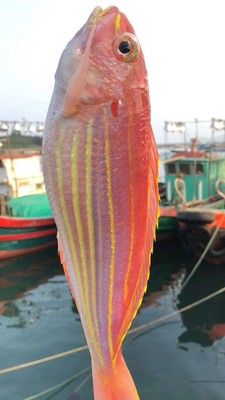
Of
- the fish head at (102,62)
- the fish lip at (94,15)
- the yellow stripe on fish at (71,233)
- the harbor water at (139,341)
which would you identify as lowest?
the harbor water at (139,341)

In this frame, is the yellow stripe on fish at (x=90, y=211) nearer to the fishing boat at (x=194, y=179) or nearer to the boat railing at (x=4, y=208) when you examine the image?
the fishing boat at (x=194, y=179)

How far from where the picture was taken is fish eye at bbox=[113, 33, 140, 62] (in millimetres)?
1368

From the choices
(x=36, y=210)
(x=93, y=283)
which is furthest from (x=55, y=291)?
(x=93, y=283)

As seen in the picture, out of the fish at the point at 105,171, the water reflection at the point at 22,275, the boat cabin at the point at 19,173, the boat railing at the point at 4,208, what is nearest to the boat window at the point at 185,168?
the water reflection at the point at 22,275

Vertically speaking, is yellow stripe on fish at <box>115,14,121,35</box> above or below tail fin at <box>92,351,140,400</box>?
above

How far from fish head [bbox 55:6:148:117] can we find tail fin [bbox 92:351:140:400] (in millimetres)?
1041

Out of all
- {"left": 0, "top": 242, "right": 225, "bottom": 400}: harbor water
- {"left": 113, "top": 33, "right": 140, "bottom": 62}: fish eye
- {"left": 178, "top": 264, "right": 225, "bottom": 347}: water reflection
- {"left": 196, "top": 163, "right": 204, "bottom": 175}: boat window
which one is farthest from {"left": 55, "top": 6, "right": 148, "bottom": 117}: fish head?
{"left": 196, "top": 163, "right": 204, "bottom": 175}: boat window

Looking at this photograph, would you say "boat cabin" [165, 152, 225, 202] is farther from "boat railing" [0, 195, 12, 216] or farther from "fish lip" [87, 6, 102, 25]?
"fish lip" [87, 6, 102, 25]

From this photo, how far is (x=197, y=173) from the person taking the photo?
14164mm

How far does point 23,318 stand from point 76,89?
290 inches

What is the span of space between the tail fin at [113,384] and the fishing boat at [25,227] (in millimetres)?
11194

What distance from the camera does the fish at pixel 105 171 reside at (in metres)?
1.36

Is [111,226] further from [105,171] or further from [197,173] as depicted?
[197,173]

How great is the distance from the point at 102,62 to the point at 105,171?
0.41 m
